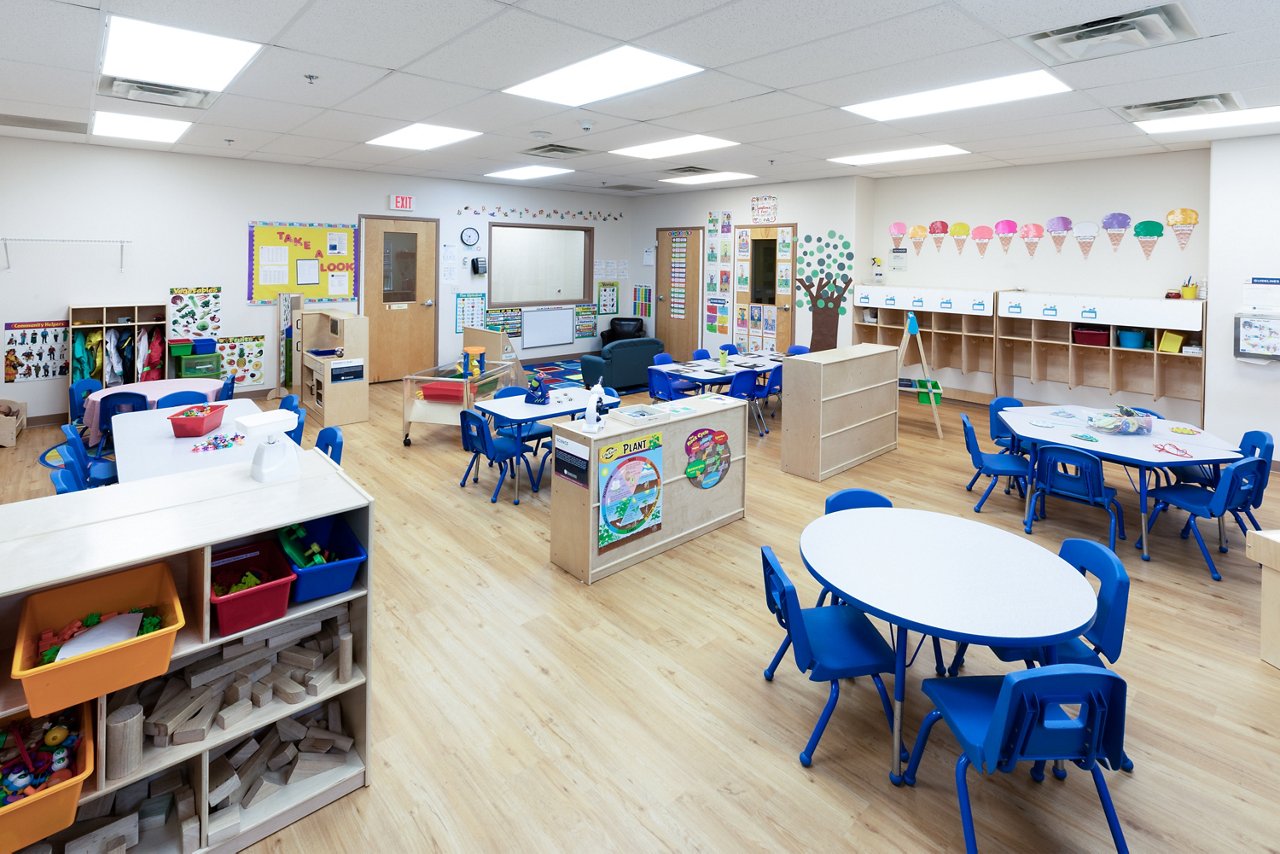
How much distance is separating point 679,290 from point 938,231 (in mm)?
3971

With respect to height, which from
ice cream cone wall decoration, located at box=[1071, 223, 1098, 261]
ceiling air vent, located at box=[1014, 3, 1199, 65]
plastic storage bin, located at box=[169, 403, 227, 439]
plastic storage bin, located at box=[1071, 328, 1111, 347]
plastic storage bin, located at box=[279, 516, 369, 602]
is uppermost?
ceiling air vent, located at box=[1014, 3, 1199, 65]

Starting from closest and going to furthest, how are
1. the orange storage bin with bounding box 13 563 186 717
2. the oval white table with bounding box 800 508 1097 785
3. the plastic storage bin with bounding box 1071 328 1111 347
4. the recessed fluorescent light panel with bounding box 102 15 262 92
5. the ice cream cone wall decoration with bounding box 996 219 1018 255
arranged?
1. the orange storage bin with bounding box 13 563 186 717
2. the oval white table with bounding box 800 508 1097 785
3. the recessed fluorescent light panel with bounding box 102 15 262 92
4. the plastic storage bin with bounding box 1071 328 1111 347
5. the ice cream cone wall decoration with bounding box 996 219 1018 255

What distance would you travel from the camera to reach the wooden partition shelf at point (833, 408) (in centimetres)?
563

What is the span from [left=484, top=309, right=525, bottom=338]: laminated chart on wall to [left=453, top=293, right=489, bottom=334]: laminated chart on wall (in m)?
0.12

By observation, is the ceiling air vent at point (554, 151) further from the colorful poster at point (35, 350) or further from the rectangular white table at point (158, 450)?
Answer: the colorful poster at point (35, 350)

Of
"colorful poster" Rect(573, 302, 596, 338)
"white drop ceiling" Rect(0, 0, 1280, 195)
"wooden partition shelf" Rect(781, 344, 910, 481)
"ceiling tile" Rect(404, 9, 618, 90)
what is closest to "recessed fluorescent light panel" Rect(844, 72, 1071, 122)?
"white drop ceiling" Rect(0, 0, 1280, 195)

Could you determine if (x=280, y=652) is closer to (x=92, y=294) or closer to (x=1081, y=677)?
(x=1081, y=677)

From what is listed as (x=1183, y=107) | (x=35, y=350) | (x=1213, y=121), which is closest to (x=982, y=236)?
(x=1213, y=121)

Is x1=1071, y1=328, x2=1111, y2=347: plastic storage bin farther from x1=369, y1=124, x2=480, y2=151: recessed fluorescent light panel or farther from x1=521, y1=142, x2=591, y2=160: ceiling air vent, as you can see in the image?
x1=369, y1=124, x2=480, y2=151: recessed fluorescent light panel

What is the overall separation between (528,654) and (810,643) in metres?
1.34

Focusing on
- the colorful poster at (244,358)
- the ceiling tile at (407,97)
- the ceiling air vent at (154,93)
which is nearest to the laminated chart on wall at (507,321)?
the colorful poster at (244,358)

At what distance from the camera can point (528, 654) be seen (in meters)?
3.25

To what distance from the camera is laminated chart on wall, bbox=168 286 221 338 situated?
7598mm

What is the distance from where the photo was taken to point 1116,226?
7.15 meters
